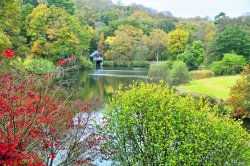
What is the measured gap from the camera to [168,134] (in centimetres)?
980

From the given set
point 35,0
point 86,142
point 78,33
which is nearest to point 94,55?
point 78,33

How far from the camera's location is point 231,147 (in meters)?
9.48

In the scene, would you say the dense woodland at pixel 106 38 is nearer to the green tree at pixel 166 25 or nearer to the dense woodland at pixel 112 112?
the dense woodland at pixel 112 112

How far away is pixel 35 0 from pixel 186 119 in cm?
6438

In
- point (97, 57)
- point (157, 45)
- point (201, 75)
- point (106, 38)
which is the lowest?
point (201, 75)

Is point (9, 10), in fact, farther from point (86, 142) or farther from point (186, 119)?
point (186, 119)

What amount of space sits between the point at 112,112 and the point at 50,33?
43.4 metres

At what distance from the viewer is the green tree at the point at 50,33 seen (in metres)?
50.7

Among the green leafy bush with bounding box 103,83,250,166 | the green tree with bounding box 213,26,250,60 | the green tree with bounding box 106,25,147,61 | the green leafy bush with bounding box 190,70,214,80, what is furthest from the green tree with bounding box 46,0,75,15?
the green leafy bush with bounding box 103,83,250,166

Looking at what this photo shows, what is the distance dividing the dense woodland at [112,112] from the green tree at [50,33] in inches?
7.1

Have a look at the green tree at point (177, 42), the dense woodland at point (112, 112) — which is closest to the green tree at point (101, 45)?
the dense woodland at point (112, 112)

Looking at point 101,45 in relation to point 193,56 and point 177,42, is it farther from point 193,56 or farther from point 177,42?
point 193,56

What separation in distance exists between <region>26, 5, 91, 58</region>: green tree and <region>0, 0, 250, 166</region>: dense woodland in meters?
0.18

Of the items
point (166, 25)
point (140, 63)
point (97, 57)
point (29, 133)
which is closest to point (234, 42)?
point (140, 63)
